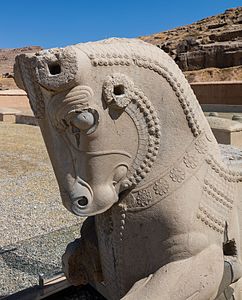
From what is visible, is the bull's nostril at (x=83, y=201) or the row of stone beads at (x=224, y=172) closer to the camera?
the bull's nostril at (x=83, y=201)

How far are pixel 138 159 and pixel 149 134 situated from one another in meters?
0.11

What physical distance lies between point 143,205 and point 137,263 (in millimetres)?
271

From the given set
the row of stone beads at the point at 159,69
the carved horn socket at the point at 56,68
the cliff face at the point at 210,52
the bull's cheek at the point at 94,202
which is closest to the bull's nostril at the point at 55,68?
the carved horn socket at the point at 56,68

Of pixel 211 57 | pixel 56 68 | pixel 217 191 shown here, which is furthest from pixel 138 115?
pixel 211 57

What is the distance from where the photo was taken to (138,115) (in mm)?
1535

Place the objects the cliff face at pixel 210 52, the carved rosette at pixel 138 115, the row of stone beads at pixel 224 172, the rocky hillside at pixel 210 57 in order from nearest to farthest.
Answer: the carved rosette at pixel 138 115 → the row of stone beads at pixel 224 172 → the rocky hillside at pixel 210 57 → the cliff face at pixel 210 52

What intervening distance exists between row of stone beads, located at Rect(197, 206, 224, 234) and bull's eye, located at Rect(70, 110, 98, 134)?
22.4 inches

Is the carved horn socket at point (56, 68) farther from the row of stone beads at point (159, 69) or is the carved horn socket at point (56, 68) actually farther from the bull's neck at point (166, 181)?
the bull's neck at point (166, 181)

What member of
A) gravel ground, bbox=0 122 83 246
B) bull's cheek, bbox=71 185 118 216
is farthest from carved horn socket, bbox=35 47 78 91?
gravel ground, bbox=0 122 83 246

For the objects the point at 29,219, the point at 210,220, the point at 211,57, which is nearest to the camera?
the point at 210,220

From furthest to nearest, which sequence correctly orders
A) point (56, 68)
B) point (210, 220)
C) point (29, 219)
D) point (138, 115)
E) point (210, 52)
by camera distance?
point (210, 52), point (29, 219), point (210, 220), point (138, 115), point (56, 68)

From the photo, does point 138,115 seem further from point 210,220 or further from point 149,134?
point 210,220

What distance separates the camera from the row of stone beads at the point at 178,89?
154cm

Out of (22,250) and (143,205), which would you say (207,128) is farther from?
(22,250)
